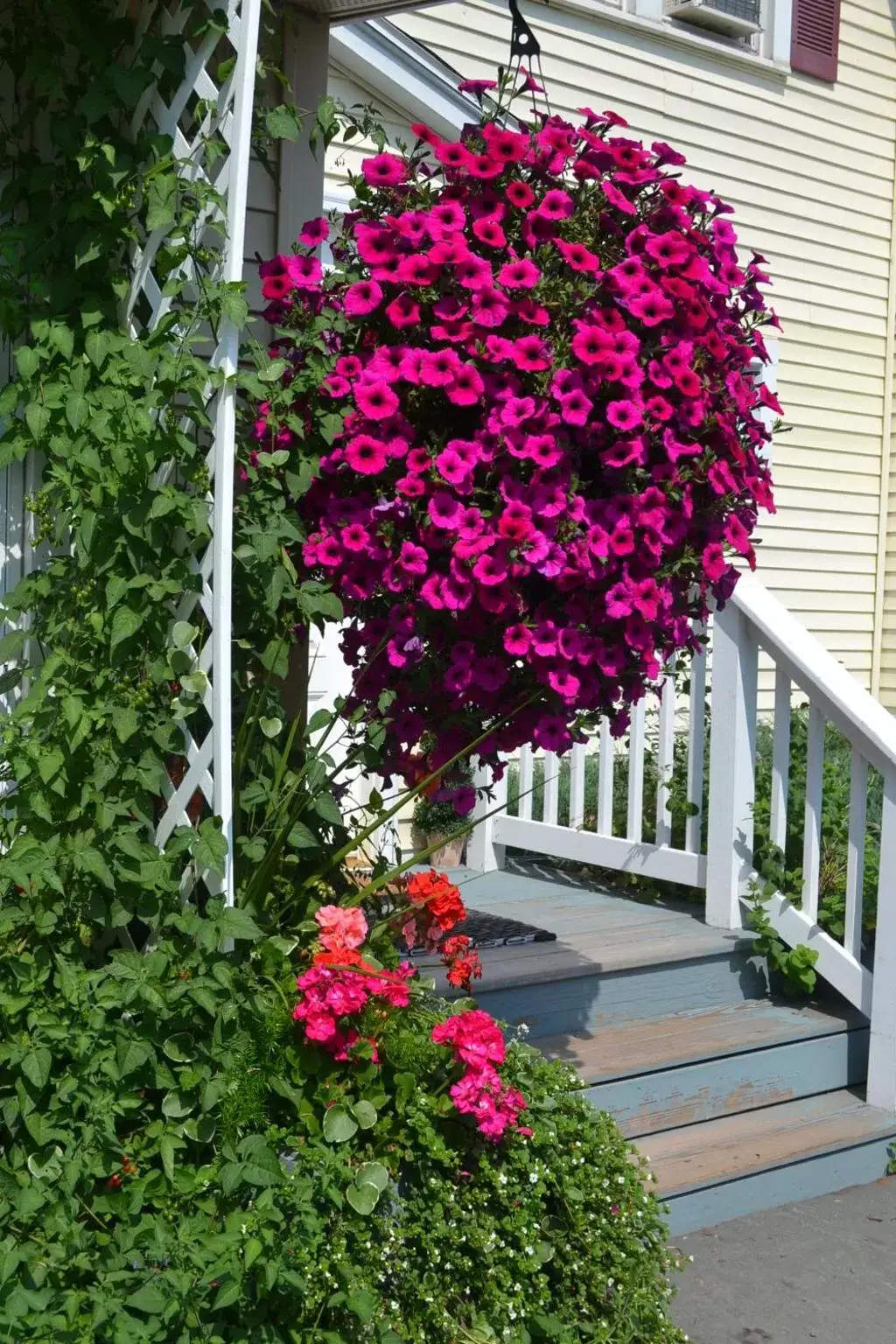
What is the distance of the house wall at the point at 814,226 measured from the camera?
6684 mm

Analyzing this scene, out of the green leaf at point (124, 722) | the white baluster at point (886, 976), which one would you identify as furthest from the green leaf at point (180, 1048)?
the white baluster at point (886, 976)

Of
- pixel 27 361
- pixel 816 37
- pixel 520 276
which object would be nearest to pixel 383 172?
pixel 520 276

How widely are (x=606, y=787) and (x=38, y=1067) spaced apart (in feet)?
9.44

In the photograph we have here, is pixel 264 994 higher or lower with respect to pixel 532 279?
lower

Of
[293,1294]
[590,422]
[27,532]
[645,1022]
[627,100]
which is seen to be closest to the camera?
[293,1294]

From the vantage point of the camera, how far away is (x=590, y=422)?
8.55 feet

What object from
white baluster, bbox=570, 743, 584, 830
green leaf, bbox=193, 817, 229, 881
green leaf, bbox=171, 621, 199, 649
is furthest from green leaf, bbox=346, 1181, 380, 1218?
white baluster, bbox=570, 743, 584, 830

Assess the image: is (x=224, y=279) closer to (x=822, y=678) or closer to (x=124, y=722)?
(x=124, y=722)

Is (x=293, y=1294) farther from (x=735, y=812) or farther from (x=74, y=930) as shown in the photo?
(x=735, y=812)

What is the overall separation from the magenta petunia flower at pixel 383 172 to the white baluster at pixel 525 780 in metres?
2.70

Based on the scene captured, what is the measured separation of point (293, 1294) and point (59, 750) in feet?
3.06

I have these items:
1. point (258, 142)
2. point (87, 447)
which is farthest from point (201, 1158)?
point (258, 142)

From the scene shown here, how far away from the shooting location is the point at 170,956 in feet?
8.06

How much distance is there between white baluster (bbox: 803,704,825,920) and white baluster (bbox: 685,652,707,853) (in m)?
0.42
